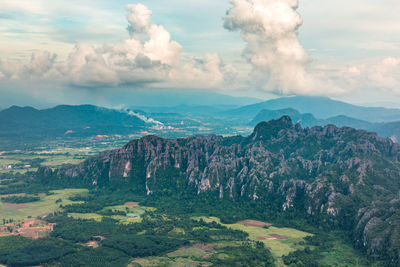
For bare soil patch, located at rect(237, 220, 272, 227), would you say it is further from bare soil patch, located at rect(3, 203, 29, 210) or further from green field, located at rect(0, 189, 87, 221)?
bare soil patch, located at rect(3, 203, 29, 210)

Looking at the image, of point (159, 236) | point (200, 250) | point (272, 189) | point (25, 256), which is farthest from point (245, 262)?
point (272, 189)

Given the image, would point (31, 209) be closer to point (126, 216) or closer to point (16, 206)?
point (16, 206)

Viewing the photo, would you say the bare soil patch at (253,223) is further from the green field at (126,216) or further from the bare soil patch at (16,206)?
the bare soil patch at (16,206)

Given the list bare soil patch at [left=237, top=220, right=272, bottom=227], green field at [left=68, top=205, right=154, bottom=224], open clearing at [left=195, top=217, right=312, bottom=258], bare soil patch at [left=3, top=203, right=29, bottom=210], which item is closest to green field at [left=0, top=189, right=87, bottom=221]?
bare soil patch at [left=3, top=203, right=29, bottom=210]

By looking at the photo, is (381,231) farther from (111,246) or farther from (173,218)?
(111,246)

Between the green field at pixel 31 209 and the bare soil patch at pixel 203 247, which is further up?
the green field at pixel 31 209

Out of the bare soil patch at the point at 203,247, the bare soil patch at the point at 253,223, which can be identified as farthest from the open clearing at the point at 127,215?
the bare soil patch at the point at 253,223

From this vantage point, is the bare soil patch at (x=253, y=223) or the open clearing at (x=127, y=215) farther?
the open clearing at (x=127, y=215)

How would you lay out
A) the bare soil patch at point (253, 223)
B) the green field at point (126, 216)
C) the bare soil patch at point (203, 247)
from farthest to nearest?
1. the green field at point (126, 216)
2. the bare soil patch at point (253, 223)
3. the bare soil patch at point (203, 247)

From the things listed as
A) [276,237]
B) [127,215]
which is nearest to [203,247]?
[276,237]
